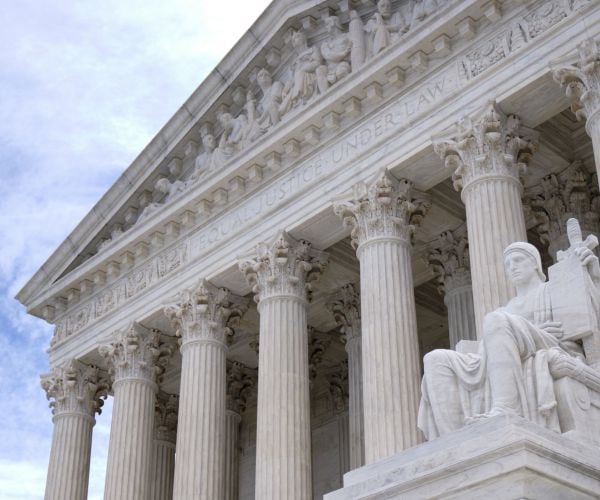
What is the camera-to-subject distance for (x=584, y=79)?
1830 centimetres

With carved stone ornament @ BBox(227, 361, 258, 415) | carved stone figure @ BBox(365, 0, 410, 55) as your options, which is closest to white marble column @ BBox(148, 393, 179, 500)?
carved stone ornament @ BBox(227, 361, 258, 415)

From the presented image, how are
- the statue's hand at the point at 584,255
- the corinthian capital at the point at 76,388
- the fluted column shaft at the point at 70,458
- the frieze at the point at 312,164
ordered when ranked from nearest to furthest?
the statue's hand at the point at 584,255 → the frieze at the point at 312,164 → the fluted column shaft at the point at 70,458 → the corinthian capital at the point at 76,388

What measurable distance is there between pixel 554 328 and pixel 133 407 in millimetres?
16973

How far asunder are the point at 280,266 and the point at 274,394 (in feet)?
9.78

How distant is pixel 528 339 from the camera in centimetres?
1036

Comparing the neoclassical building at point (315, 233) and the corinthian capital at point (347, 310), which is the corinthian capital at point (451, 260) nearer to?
the neoclassical building at point (315, 233)

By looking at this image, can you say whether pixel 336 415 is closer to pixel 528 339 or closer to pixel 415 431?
pixel 415 431

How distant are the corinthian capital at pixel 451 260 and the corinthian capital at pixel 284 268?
8.88 feet

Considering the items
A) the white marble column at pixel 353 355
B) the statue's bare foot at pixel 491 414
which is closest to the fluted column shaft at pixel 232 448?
the white marble column at pixel 353 355

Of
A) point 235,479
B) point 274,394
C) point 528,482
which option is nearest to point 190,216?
point 274,394

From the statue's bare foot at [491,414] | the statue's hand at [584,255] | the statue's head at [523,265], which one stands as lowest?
the statue's bare foot at [491,414]

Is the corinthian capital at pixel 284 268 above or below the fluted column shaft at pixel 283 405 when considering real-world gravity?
above

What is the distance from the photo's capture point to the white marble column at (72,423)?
27.8 m

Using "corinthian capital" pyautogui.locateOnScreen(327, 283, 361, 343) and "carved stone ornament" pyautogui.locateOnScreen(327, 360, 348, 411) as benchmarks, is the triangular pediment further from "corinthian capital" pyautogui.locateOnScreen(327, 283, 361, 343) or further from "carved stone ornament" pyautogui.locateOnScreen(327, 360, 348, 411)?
"carved stone ornament" pyautogui.locateOnScreen(327, 360, 348, 411)
